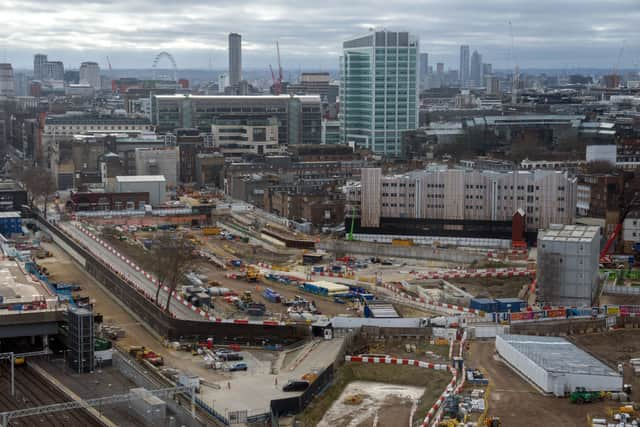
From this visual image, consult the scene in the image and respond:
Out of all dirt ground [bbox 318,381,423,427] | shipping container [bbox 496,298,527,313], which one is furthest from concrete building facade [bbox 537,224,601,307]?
dirt ground [bbox 318,381,423,427]

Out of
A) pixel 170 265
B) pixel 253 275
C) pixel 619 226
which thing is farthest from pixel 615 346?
pixel 619 226

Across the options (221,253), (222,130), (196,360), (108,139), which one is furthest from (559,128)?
(196,360)

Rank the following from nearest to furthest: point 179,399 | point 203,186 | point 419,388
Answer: point 179,399, point 419,388, point 203,186

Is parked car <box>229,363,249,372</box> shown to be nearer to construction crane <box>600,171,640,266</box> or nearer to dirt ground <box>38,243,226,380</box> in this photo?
dirt ground <box>38,243,226,380</box>

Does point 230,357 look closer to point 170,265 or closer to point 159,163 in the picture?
point 170,265

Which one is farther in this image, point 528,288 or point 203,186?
point 203,186

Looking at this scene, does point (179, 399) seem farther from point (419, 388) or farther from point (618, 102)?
point (618, 102)
